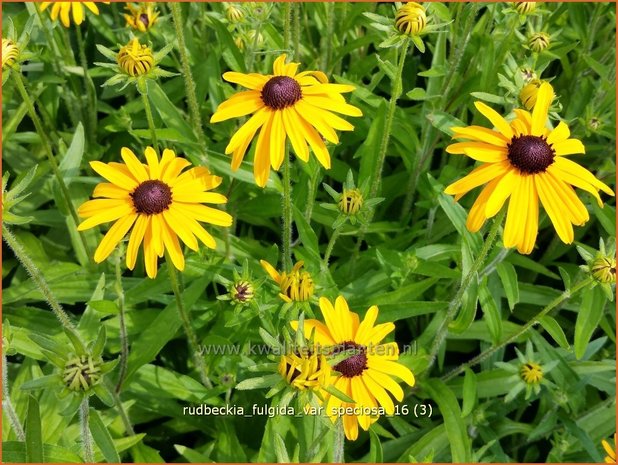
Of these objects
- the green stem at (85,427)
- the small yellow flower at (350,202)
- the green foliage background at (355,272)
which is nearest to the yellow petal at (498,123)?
the green foliage background at (355,272)

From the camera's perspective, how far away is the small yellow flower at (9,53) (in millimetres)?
1663

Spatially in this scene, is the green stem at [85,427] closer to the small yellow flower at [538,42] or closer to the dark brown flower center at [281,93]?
the dark brown flower center at [281,93]

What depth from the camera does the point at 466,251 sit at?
1.76 metres

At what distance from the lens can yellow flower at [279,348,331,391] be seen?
47.5 inches

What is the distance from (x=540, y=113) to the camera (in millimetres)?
1465

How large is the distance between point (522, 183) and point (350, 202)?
47 cm

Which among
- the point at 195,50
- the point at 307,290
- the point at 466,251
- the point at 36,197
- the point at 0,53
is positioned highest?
the point at 195,50

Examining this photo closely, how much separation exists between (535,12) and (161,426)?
1882 mm

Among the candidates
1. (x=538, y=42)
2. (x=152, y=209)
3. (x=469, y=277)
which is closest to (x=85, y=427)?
(x=152, y=209)

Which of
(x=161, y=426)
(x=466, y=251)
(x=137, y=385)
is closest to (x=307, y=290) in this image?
(x=466, y=251)

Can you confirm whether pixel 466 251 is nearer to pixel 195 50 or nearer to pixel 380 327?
pixel 380 327

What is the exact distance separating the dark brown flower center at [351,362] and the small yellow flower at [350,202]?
39cm

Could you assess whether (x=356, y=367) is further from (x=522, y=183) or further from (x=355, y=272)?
(x=355, y=272)

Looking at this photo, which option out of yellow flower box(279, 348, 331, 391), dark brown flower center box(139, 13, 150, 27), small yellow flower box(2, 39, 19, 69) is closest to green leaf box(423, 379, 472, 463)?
yellow flower box(279, 348, 331, 391)
